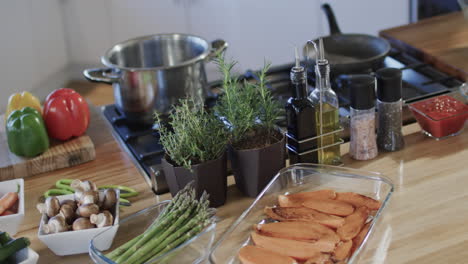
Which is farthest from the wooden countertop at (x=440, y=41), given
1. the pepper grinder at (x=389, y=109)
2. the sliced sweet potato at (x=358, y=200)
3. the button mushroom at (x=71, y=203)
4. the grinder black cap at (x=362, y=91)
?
the button mushroom at (x=71, y=203)

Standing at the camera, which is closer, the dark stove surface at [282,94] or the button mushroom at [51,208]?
the button mushroom at [51,208]

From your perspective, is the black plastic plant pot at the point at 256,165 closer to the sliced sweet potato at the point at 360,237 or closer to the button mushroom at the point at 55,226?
the sliced sweet potato at the point at 360,237

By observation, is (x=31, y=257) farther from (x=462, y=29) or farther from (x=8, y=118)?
(x=462, y=29)

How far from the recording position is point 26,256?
49.6 inches

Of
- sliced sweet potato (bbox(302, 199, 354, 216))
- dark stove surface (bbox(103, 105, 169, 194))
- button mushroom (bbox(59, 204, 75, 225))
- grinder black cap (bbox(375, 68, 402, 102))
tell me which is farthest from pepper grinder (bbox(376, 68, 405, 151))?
button mushroom (bbox(59, 204, 75, 225))

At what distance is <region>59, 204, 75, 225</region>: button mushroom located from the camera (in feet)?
4.46

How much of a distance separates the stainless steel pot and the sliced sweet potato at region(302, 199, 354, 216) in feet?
1.60

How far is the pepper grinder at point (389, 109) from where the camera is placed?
5.15 ft

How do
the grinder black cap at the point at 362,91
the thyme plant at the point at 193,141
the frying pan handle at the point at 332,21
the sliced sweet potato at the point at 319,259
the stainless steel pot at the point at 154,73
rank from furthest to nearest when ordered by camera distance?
1. the frying pan handle at the point at 332,21
2. the stainless steel pot at the point at 154,73
3. the grinder black cap at the point at 362,91
4. the thyme plant at the point at 193,141
5. the sliced sweet potato at the point at 319,259

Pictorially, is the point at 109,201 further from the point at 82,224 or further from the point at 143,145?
the point at 143,145

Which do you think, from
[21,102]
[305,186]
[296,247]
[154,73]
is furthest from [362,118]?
[21,102]

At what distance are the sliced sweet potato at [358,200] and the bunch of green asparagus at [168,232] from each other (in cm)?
29

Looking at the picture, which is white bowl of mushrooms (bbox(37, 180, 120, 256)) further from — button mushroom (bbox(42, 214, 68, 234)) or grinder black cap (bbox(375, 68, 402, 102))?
grinder black cap (bbox(375, 68, 402, 102))

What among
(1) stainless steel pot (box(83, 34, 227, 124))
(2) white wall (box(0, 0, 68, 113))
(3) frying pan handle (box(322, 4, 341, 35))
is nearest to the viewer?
(1) stainless steel pot (box(83, 34, 227, 124))
